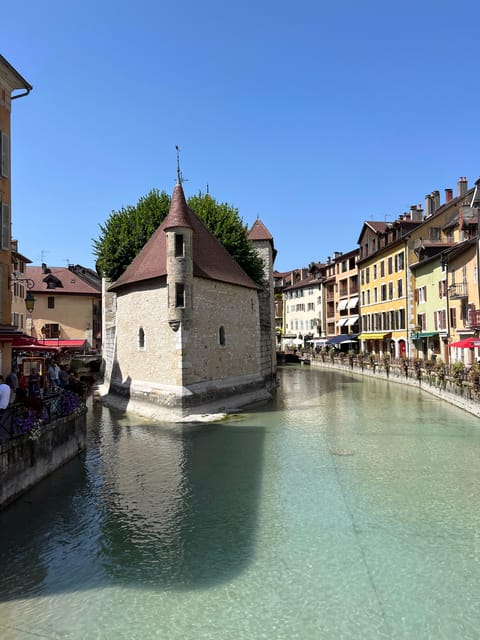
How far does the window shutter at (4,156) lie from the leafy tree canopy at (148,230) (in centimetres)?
1355

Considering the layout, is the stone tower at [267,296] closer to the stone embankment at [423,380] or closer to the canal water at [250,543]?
the stone embankment at [423,380]

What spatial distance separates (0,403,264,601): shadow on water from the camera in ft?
25.2

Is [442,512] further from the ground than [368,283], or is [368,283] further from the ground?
[368,283]

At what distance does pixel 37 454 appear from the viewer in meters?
11.5

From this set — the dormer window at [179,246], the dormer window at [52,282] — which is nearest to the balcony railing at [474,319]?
the dormer window at [179,246]

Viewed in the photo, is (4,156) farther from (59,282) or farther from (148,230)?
(59,282)

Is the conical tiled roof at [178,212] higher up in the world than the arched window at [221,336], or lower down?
higher up

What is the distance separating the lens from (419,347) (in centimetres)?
3856

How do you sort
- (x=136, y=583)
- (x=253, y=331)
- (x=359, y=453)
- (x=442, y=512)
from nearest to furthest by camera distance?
1. (x=136, y=583)
2. (x=442, y=512)
3. (x=359, y=453)
4. (x=253, y=331)

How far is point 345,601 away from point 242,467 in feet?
21.9

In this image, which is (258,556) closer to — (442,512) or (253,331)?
A: (442,512)

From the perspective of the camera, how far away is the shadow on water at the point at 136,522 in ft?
25.2

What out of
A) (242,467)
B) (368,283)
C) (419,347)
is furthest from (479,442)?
(368,283)

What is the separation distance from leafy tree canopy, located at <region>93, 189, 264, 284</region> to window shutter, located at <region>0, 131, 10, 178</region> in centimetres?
1355
